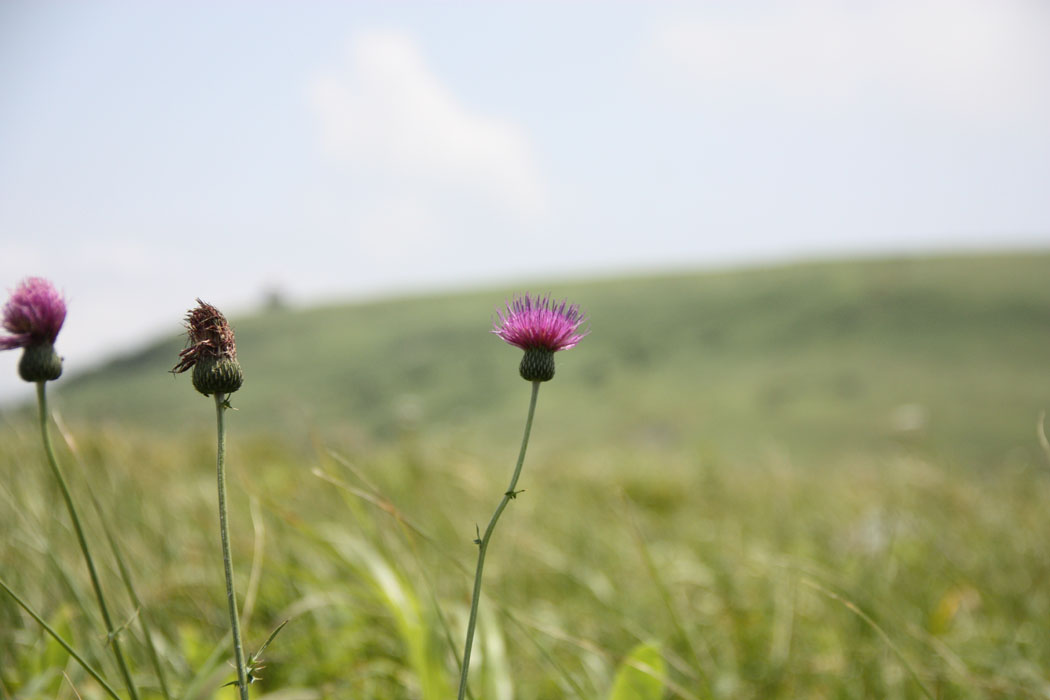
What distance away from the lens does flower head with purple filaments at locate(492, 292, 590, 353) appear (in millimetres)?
607

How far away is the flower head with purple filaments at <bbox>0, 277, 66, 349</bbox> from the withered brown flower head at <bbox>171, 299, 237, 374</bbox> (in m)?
0.12

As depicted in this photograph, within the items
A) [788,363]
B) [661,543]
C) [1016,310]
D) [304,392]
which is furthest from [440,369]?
[661,543]

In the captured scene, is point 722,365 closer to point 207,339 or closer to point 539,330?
point 539,330

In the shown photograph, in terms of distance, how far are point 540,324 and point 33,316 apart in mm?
440

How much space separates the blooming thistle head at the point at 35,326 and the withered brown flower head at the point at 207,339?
108 millimetres

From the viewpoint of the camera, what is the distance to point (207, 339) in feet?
1.88

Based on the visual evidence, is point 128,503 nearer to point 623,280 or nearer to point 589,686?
point 589,686

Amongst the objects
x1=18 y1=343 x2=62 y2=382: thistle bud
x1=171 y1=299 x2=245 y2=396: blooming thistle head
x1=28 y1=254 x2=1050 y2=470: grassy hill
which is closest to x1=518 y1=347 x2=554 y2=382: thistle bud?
x1=171 y1=299 x2=245 y2=396: blooming thistle head

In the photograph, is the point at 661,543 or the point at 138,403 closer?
Answer: the point at 661,543

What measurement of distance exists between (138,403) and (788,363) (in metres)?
29.0

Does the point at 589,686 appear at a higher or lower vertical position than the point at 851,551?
higher

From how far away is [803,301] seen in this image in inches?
1401

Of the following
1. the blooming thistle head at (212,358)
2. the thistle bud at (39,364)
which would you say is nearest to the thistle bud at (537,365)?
the blooming thistle head at (212,358)

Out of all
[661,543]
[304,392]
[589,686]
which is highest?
[589,686]
